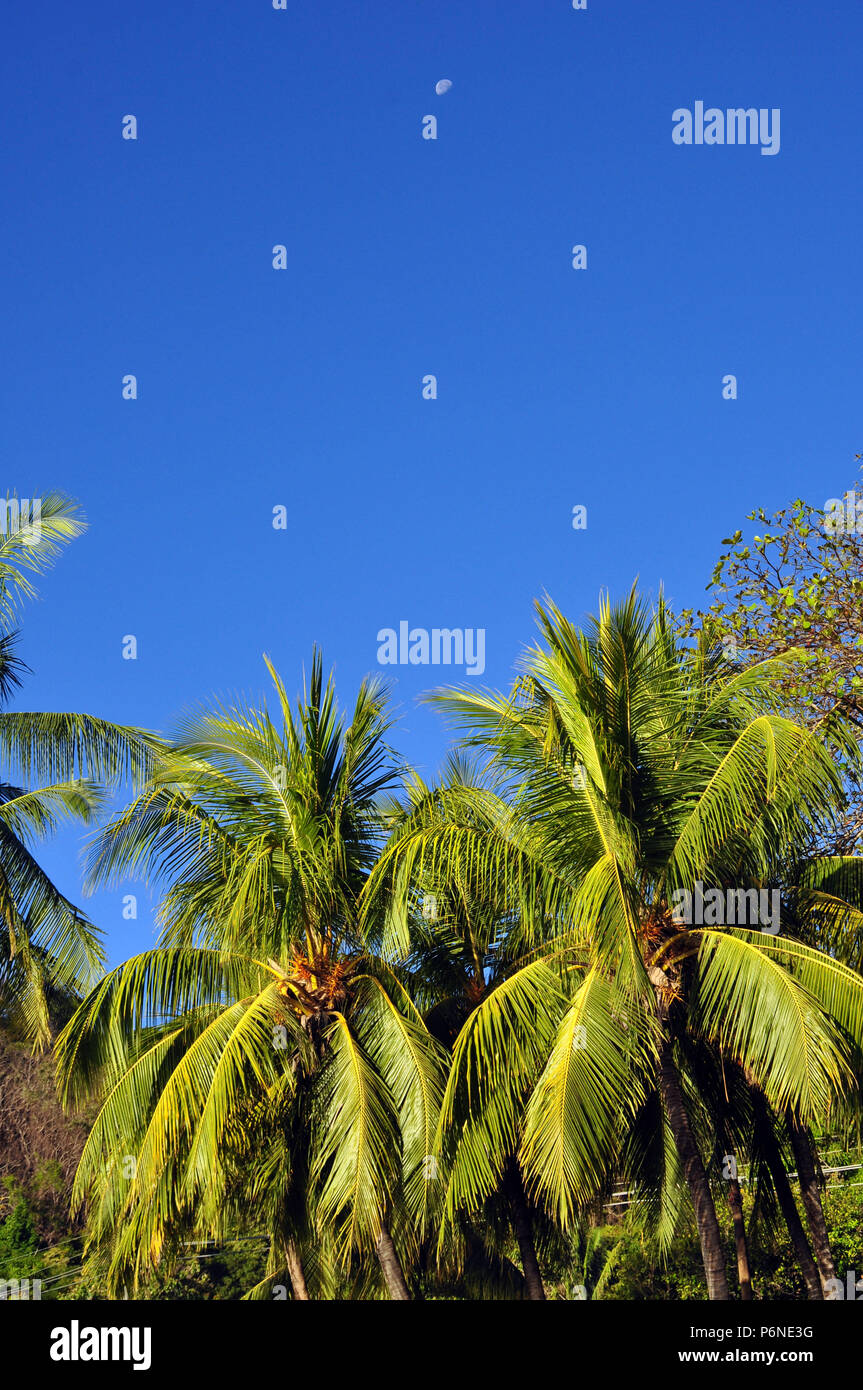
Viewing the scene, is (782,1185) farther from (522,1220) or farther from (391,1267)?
(391,1267)

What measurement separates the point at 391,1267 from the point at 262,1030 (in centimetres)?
300

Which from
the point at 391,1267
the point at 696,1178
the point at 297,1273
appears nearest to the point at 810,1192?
the point at 696,1178

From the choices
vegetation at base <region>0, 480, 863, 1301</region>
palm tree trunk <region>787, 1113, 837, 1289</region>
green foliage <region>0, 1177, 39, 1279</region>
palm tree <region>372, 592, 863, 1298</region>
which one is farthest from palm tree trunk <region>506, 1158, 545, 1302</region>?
green foliage <region>0, 1177, 39, 1279</region>

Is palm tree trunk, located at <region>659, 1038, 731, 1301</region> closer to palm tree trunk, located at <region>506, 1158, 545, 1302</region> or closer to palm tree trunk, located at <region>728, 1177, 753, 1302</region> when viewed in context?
palm tree trunk, located at <region>506, 1158, 545, 1302</region>

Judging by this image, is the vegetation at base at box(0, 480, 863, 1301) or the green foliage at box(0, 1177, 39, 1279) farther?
the green foliage at box(0, 1177, 39, 1279)

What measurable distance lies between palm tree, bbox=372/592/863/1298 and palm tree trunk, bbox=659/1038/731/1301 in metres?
0.02

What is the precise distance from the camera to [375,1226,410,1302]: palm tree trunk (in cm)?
1313

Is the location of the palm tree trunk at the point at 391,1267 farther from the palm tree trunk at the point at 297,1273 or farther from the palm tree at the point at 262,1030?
the palm tree trunk at the point at 297,1273

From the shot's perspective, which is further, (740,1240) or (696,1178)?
(740,1240)

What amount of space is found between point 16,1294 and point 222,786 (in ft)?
42.2

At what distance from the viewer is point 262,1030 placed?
40.5 feet

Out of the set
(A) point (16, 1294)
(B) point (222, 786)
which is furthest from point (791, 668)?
(A) point (16, 1294)

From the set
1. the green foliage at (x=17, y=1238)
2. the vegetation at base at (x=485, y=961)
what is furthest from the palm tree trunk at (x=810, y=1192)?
the green foliage at (x=17, y=1238)
